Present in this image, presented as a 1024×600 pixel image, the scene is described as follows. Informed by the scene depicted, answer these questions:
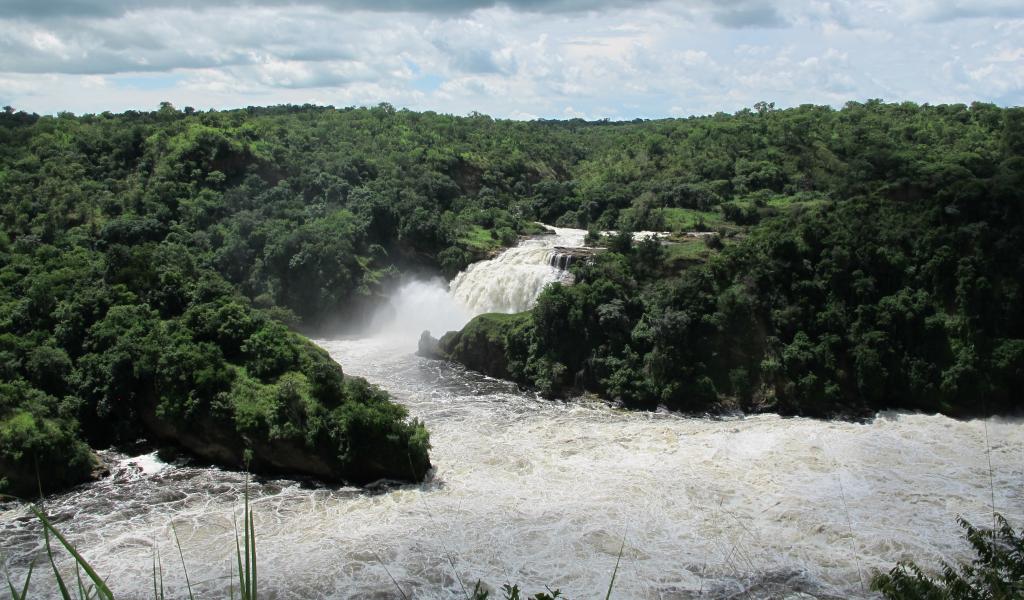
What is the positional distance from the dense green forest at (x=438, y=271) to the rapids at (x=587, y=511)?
5.47ft

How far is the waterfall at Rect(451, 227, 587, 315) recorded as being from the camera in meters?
39.5

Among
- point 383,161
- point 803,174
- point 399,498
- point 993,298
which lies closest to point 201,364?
point 399,498

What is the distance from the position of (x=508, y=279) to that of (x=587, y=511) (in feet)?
63.0

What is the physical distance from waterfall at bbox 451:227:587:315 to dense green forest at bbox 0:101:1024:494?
185cm

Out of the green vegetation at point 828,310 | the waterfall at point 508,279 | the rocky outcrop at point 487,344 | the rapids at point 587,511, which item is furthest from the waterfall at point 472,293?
the rapids at point 587,511

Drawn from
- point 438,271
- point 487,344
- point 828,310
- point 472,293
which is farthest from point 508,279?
point 828,310

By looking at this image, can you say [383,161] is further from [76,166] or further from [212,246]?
[76,166]

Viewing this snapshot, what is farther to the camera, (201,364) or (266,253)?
(266,253)

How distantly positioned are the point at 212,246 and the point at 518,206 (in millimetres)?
19763

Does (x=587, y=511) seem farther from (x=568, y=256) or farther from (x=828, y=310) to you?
(x=568, y=256)

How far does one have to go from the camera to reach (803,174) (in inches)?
2000

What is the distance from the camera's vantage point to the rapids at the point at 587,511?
19.7 m

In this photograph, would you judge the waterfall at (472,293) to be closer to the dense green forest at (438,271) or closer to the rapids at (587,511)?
the dense green forest at (438,271)

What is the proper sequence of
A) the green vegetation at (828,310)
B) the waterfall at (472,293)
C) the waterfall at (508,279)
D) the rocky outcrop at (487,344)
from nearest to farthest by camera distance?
1. the green vegetation at (828,310)
2. the rocky outcrop at (487,344)
3. the waterfall at (508,279)
4. the waterfall at (472,293)
